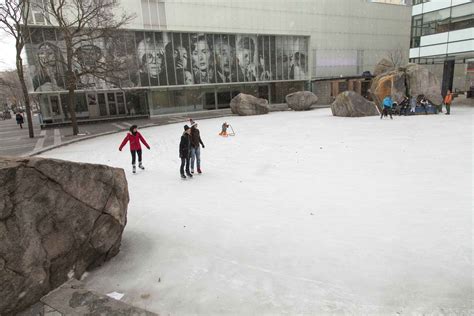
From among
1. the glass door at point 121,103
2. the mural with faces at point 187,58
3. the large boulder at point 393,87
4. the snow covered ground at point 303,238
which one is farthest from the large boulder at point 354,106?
the glass door at point 121,103

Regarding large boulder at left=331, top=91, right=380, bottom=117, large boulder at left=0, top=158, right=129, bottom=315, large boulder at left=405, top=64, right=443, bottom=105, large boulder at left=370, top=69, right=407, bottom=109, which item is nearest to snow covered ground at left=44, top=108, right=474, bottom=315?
large boulder at left=0, top=158, right=129, bottom=315

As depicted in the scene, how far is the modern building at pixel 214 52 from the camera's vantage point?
2836 centimetres

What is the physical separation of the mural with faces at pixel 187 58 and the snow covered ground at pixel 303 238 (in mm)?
19621

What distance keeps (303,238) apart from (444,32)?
35.3m

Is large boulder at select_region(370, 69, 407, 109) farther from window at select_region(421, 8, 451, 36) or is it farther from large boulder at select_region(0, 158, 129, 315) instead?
large boulder at select_region(0, 158, 129, 315)

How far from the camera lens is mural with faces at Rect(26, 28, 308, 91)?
2733 cm

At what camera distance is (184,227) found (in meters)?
6.15

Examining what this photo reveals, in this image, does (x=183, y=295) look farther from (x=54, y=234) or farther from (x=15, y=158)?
(x=15, y=158)

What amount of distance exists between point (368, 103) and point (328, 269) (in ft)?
70.7

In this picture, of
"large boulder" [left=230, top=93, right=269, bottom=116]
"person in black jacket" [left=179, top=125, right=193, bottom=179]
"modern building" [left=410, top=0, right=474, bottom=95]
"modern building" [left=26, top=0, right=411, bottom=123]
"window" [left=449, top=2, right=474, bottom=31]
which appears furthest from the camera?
"modern building" [left=410, top=0, right=474, bottom=95]

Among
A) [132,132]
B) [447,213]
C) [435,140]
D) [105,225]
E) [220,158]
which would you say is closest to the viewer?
[105,225]

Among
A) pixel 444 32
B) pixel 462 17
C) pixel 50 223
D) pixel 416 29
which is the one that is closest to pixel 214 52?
pixel 416 29

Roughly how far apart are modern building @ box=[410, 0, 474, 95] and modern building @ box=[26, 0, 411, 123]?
12.2 meters

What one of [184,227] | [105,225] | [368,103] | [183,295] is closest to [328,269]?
[183,295]
